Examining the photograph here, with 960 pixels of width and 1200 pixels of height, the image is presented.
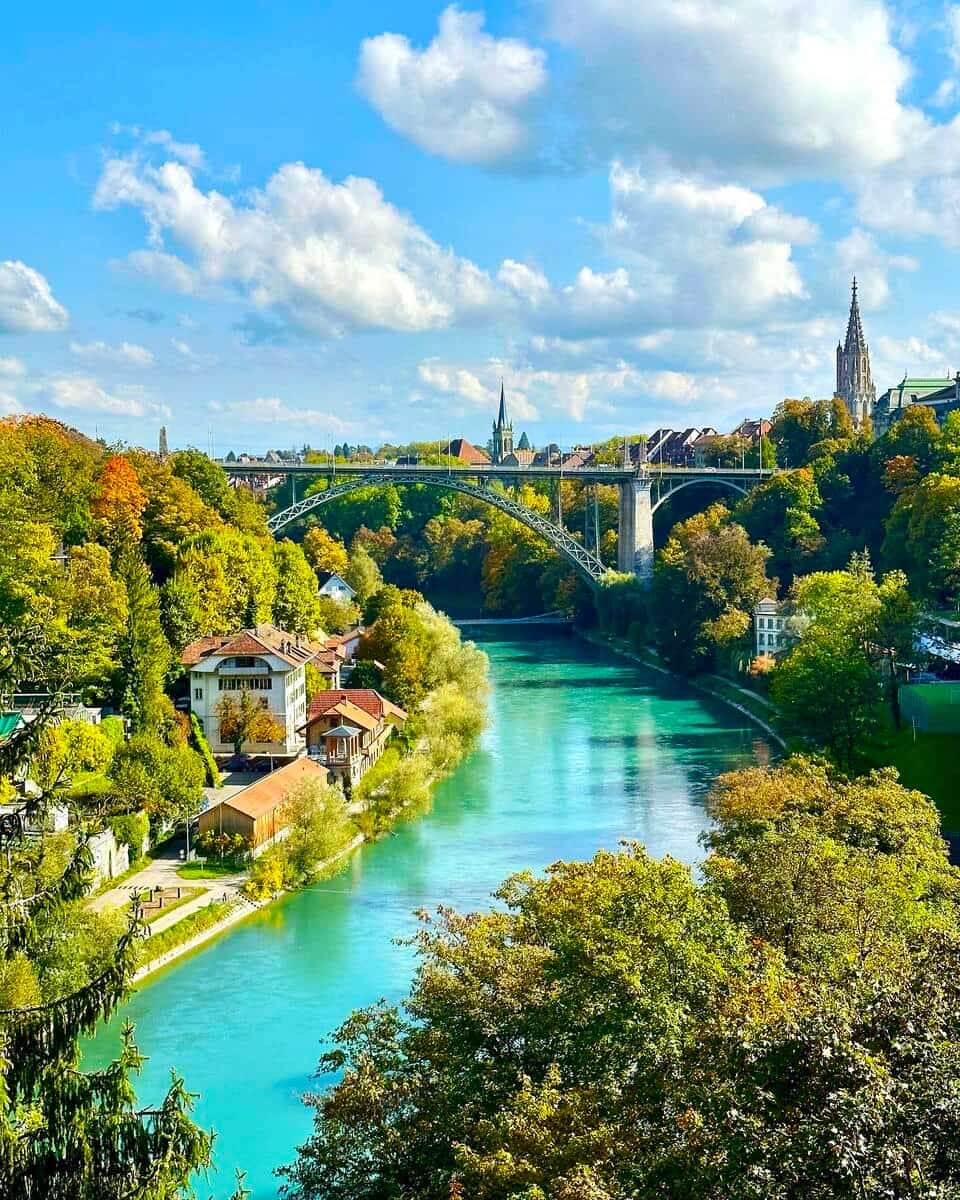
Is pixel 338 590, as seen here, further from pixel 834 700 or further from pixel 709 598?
pixel 834 700

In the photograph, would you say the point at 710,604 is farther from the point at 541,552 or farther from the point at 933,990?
the point at 933,990

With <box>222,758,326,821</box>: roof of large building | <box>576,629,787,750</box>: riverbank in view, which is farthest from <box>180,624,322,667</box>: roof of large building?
<box>576,629,787,750</box>: riverbank

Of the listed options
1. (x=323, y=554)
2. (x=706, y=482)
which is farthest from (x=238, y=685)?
(x=706, y=482)

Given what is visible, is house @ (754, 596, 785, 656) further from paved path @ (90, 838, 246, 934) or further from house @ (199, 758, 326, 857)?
paved path @ (90, 838, 246, 934)

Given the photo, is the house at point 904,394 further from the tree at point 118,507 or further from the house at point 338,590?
the tree at point 118,507

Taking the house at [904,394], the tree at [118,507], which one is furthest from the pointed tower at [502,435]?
the tree at [118,507]

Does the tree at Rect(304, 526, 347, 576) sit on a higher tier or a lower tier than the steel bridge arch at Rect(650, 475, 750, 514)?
lower

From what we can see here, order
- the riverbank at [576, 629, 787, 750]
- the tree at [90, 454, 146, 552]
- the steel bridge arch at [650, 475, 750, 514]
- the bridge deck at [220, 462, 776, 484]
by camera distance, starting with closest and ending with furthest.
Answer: the tree at [90, 454, 146, 552] < the riverbank at [576, 629, 787, 750] < the bridge deck at [220, 462, 776, 484] < the steel bridge arch at [650, 475, 750, 514]
